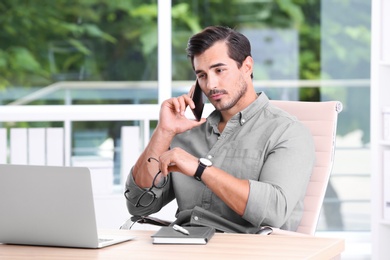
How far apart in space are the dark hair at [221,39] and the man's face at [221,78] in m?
0.01

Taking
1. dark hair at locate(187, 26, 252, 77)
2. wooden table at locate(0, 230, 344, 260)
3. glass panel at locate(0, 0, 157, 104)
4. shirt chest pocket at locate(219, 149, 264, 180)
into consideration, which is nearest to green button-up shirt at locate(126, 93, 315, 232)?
shirt chest pocket at locate(219, 149, 264, 180)

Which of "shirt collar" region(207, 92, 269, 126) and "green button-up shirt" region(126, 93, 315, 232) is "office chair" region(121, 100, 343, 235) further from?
"shirt collar" region(207, 92, 269, 126)

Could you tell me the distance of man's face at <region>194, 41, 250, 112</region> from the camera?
2.86 meters

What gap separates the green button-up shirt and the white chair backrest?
0.09 m

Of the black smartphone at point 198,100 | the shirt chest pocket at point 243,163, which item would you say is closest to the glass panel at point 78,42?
the black smartphone at point 198,100

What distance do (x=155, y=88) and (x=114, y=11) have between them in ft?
1.73

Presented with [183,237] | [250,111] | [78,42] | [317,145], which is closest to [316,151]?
[317,145]

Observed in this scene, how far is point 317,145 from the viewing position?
9.78 feet

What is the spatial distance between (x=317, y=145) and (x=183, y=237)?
88cm

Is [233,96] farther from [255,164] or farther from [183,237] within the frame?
[183,237]

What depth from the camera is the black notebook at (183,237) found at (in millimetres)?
2219

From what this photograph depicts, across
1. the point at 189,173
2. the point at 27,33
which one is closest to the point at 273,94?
the point at 27,33

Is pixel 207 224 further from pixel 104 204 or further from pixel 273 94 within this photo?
pixel 273 94

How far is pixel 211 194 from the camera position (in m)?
2.80
